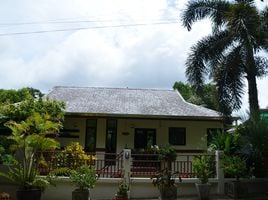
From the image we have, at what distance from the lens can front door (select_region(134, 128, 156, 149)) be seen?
72.9 ft

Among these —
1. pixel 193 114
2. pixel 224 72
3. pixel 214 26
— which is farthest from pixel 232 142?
pixel 214 26

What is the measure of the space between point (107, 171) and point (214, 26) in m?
9.20

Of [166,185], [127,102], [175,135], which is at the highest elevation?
[127,102]

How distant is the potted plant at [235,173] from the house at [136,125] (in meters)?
5.64

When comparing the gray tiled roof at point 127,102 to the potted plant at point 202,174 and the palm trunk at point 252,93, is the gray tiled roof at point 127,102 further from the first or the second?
the potted plant at point 202,174

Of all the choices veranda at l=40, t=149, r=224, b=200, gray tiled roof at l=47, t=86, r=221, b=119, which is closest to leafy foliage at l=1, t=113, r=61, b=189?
veranda at l=40, t=149, r=224, b=200

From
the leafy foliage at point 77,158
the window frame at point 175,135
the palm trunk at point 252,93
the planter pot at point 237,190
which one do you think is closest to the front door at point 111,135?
the window frame at point 175,135

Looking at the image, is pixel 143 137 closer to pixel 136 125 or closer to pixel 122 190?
pixel 136 125

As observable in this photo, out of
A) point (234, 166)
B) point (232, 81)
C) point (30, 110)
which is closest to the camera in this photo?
point (234, 166)

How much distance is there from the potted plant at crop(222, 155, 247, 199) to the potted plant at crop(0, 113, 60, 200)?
641cm

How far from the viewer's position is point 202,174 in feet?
47.6

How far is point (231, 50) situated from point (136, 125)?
6712 mm

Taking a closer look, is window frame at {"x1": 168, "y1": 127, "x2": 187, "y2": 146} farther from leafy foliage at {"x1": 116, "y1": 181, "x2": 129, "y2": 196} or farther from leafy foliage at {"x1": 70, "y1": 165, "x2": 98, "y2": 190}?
leafy foliage at {"x1": 70, "y1": 165, "x2": 98, "y2": 190}

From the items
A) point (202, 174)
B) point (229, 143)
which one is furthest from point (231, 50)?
point (202, 174)
